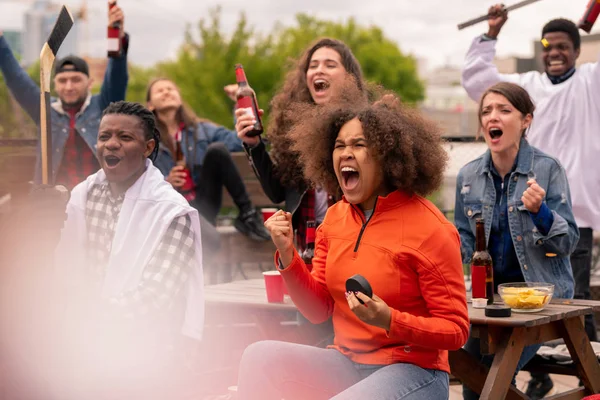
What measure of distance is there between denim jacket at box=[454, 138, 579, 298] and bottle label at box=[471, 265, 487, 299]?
0.36 meters

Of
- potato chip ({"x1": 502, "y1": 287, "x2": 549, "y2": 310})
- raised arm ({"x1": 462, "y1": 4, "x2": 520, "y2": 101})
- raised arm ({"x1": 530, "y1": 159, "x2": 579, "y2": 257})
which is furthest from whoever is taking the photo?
raised arm ({"x1": 462, "y1": 4, "x2": 520, "y2": 101})

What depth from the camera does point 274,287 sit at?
13.9 ft

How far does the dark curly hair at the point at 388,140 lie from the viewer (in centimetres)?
319

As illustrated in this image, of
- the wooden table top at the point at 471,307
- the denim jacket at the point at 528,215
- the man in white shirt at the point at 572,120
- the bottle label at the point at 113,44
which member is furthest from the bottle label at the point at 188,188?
the denim jacket at the point at 528,215

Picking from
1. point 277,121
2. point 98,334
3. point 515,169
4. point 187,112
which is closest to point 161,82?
point 187,112

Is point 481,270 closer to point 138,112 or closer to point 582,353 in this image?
point 582,353

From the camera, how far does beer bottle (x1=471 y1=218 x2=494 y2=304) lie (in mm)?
4031

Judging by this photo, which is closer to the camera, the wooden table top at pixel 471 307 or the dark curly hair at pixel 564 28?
the wooden table top at pixel 471 307

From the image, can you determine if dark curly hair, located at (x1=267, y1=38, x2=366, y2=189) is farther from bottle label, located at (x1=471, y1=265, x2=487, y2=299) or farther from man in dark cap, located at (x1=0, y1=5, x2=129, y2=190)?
man in dark cap, located at (x1=0, y1=5, x2=129, y2=190)

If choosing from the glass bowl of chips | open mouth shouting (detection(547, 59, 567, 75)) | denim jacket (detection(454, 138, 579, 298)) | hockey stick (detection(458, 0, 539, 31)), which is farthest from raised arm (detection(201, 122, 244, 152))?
the glass bowl of chips

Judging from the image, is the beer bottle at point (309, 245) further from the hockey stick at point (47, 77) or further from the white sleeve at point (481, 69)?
the white sleeve at point (481, 69)

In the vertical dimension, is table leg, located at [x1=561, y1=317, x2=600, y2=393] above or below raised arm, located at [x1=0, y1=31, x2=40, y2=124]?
below

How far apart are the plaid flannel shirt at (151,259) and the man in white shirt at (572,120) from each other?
2.63 m

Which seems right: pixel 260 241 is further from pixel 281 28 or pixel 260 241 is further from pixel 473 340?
pixel 281 28
